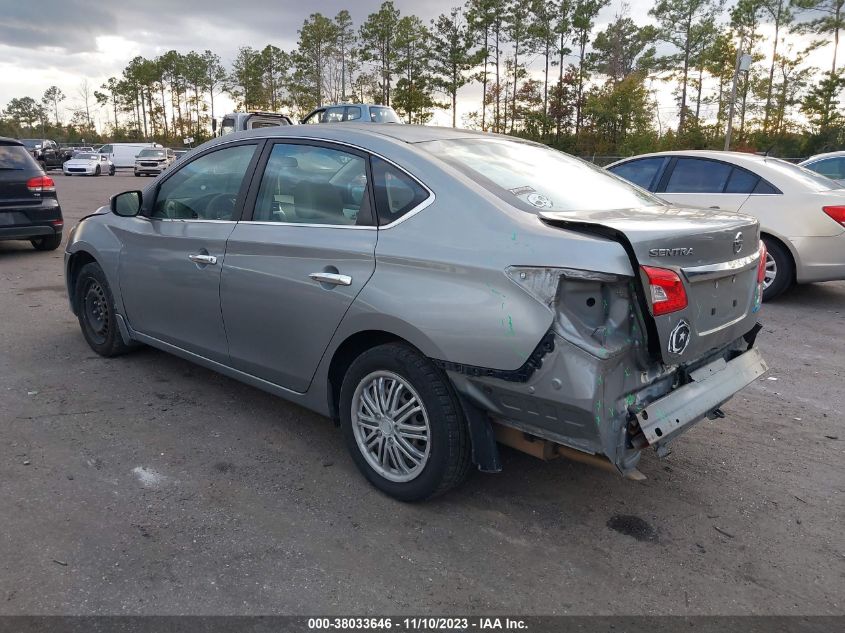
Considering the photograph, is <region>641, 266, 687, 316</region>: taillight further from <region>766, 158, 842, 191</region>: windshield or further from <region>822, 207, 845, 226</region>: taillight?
<region>766, 158, 842, 191</region>: windshield

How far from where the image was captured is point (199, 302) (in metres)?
3.96

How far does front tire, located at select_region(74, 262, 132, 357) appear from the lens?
193 inches

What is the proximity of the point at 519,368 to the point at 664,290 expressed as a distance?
0.62 metres

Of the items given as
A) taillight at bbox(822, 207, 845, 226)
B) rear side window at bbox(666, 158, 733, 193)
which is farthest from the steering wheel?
taillight at bbox(822, 207, 845, 226)

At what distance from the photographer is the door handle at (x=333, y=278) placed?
3104 mm

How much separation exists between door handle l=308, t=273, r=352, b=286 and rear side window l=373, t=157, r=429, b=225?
1.03 ft

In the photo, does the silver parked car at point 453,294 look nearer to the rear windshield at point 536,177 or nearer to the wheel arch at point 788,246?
the rear windshield at point 536,177

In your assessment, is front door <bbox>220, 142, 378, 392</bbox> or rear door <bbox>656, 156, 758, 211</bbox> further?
rear door <bbox>656, 156, 758, 211</bbox>

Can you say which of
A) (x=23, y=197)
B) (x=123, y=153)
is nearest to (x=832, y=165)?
(x=23, y=197)

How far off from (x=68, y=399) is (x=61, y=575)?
2012 mm

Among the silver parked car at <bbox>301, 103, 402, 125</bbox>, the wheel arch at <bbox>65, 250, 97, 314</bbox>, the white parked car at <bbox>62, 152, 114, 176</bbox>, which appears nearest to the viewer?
the wheel arch at <bbox>65, 250, 97, 314</bbox>

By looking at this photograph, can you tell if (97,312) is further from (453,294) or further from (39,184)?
(39,184)

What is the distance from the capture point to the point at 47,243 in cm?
1025

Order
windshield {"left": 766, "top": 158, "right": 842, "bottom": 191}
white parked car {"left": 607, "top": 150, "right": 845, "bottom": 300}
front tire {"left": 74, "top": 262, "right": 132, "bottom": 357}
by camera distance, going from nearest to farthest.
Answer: front tire {"left": 74, "top": 262, "right": 132, "bottom": 357} → white parked car {"left": 607, "top": 150, "right": 845, "bottom": 300} → windshield {"left": 766, "top": 158, "right": 842, "bottom": 191}
